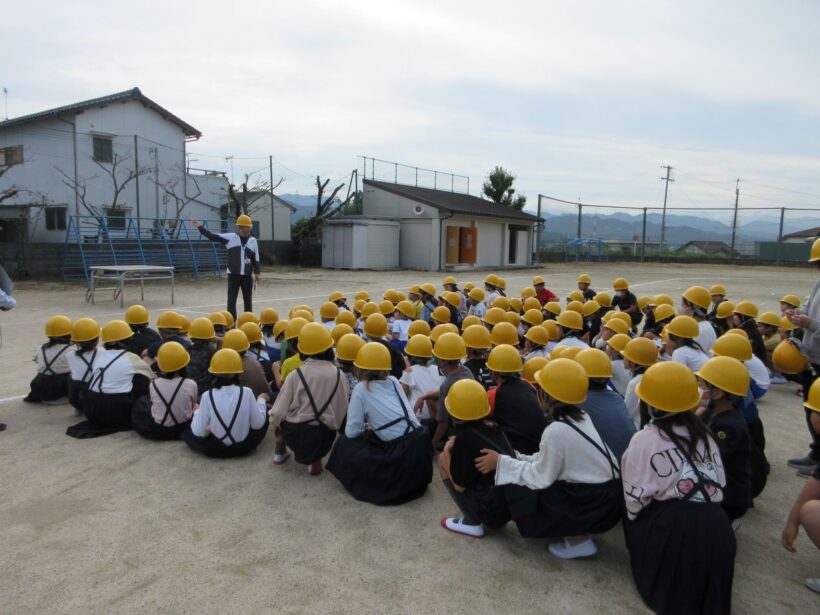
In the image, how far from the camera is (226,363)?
4.24m

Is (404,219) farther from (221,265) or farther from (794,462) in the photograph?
(794,462)

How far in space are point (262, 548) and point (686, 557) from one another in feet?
7.37

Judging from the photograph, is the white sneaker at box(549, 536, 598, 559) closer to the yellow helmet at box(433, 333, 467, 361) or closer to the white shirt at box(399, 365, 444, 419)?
the yellow helmet at box(433, 333, 467, 361)

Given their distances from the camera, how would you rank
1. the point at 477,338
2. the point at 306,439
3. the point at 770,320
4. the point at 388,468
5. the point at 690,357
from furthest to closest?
the point at 770,320 < the point at 477,338 < the point at 690,357 < the point at 306,439 < the point at 388,468

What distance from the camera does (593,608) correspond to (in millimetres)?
2723

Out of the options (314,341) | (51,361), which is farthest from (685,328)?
(51,361)

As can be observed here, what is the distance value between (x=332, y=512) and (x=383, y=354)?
1.10 metres

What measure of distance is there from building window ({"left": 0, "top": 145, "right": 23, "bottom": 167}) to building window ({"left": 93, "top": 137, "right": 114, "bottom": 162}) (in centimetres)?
286

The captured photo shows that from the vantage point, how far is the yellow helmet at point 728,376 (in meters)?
3.01

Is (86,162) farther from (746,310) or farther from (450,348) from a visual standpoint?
(746,310)

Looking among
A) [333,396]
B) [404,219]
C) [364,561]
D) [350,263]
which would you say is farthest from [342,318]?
[404,219]

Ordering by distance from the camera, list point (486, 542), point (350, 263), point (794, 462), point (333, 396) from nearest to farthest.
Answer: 1. point (486, 542)
2. point (333, 396)
3. point (794, 462)
4. point (350, 263)

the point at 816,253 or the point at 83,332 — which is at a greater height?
the point at 816,253

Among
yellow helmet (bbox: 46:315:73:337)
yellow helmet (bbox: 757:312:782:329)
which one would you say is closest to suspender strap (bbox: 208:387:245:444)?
yellow helmet (bbox: 46:315:73:337)
